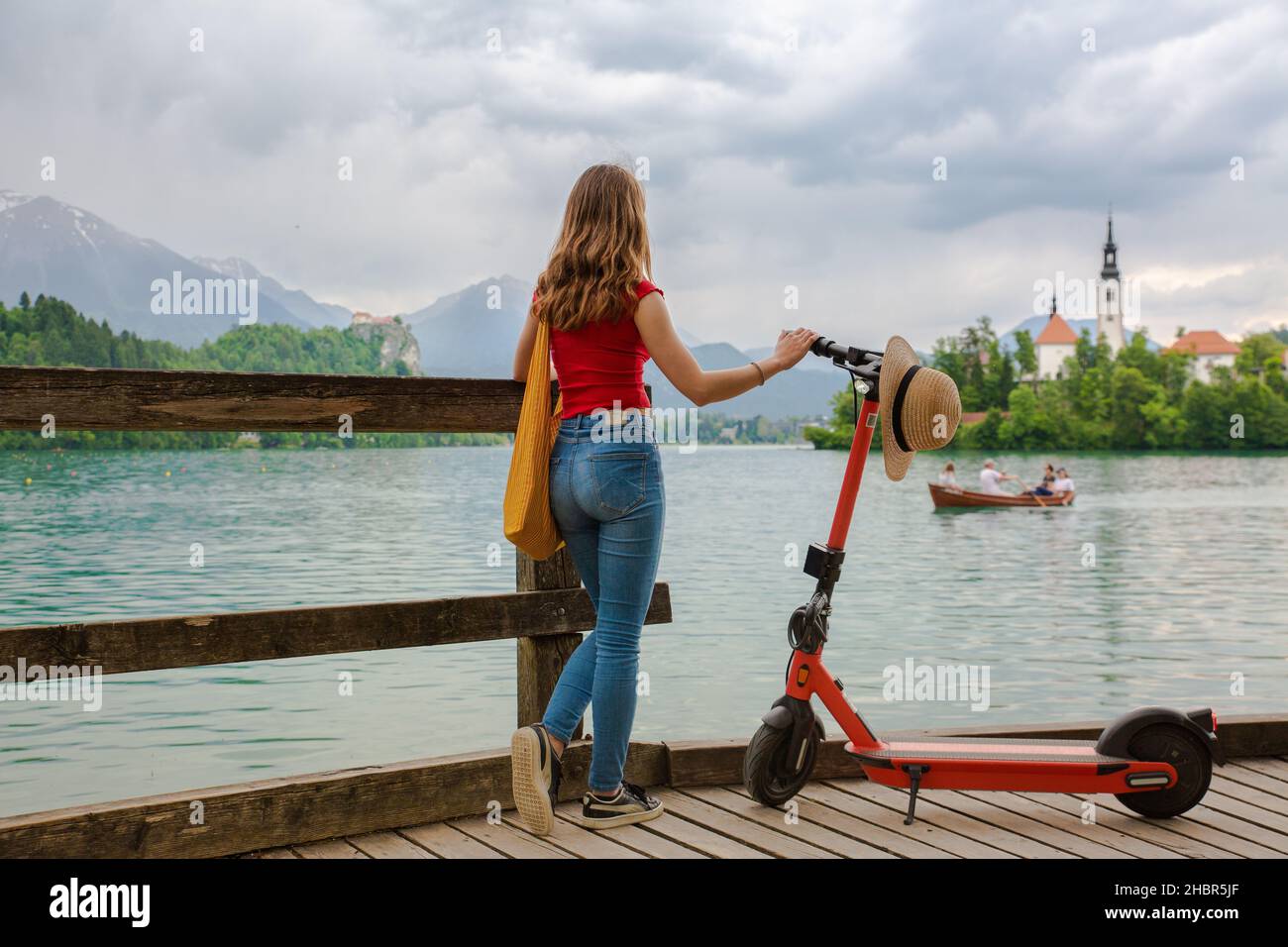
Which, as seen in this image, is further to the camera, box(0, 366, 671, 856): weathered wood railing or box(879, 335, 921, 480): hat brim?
box(879, 335, 921, 480): hat brim

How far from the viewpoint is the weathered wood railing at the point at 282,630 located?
2.95 meters

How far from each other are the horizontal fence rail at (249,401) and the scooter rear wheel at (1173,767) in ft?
6.75

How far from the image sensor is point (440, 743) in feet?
34.7

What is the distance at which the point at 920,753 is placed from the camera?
355 centimetres

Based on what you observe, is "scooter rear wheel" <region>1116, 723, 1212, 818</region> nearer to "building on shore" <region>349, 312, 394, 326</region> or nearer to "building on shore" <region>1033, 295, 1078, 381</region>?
"building on shore" <region>349, 312, 394, 326</region>

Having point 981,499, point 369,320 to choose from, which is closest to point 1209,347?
point 369,320

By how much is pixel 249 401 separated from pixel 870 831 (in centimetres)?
206

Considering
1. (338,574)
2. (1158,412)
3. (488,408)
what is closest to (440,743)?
(488,408)

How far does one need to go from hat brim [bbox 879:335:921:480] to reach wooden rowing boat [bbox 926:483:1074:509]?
37.8m

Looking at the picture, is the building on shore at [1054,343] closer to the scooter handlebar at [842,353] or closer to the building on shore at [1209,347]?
the building on shore at [1209,347]

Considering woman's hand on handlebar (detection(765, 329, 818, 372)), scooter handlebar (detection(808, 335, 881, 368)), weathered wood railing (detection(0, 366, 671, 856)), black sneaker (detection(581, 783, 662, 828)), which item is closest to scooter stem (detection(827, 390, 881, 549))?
scooter handlebar (detection(808, 335, 881, 368))

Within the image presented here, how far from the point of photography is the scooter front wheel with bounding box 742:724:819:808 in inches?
139

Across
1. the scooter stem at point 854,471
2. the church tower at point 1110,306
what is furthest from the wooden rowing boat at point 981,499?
the church tower at point 1110,306

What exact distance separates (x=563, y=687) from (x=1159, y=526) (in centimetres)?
4040
